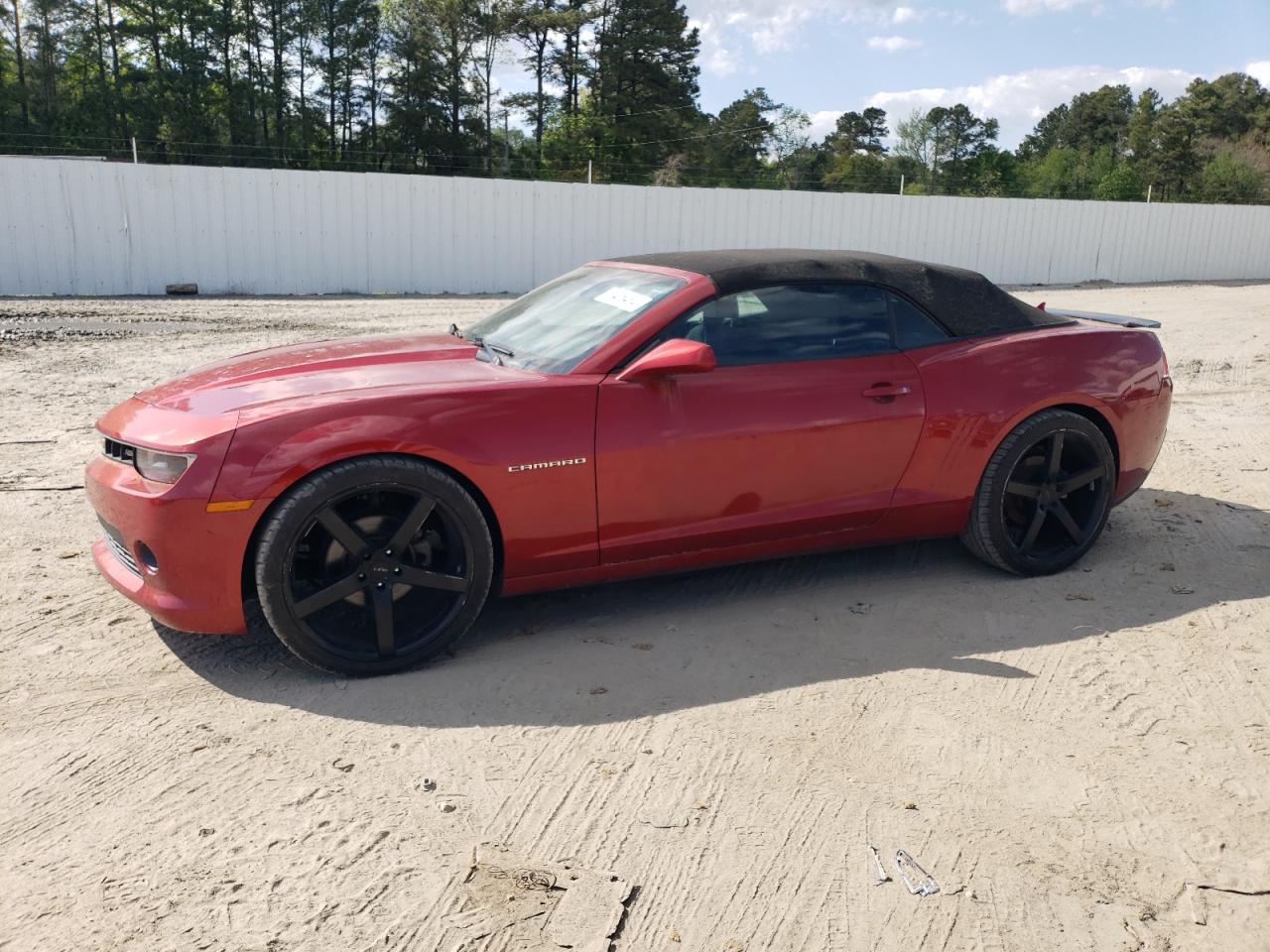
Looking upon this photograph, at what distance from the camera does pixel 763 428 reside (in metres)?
4.14

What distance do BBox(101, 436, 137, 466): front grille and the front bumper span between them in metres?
0.03

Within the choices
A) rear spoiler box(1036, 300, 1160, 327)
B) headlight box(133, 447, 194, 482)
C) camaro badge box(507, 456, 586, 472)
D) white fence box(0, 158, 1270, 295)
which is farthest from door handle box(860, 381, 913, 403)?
white fence box(0, 158, 1270, 295)

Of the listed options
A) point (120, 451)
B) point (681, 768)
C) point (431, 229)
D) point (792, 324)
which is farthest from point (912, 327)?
point (431, 229)

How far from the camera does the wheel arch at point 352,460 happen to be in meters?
3.49

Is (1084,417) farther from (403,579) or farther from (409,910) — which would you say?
(409,910)

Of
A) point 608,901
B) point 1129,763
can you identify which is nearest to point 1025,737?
point 1129,763

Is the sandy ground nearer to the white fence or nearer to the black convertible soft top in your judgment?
the black convertible soft top

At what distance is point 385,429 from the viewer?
3580 millimetres

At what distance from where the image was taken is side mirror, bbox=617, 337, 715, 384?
3.83m

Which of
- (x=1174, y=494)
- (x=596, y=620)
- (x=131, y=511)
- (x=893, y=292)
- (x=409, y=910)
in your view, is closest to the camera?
(x=409, y=910)

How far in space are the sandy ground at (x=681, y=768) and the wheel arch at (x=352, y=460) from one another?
360 mm

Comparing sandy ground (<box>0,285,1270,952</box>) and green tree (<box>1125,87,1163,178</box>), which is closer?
sandy ground (<box>0,285,1270,952</box>)

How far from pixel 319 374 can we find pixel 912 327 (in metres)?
2.47

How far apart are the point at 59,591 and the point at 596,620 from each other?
2.24 m
